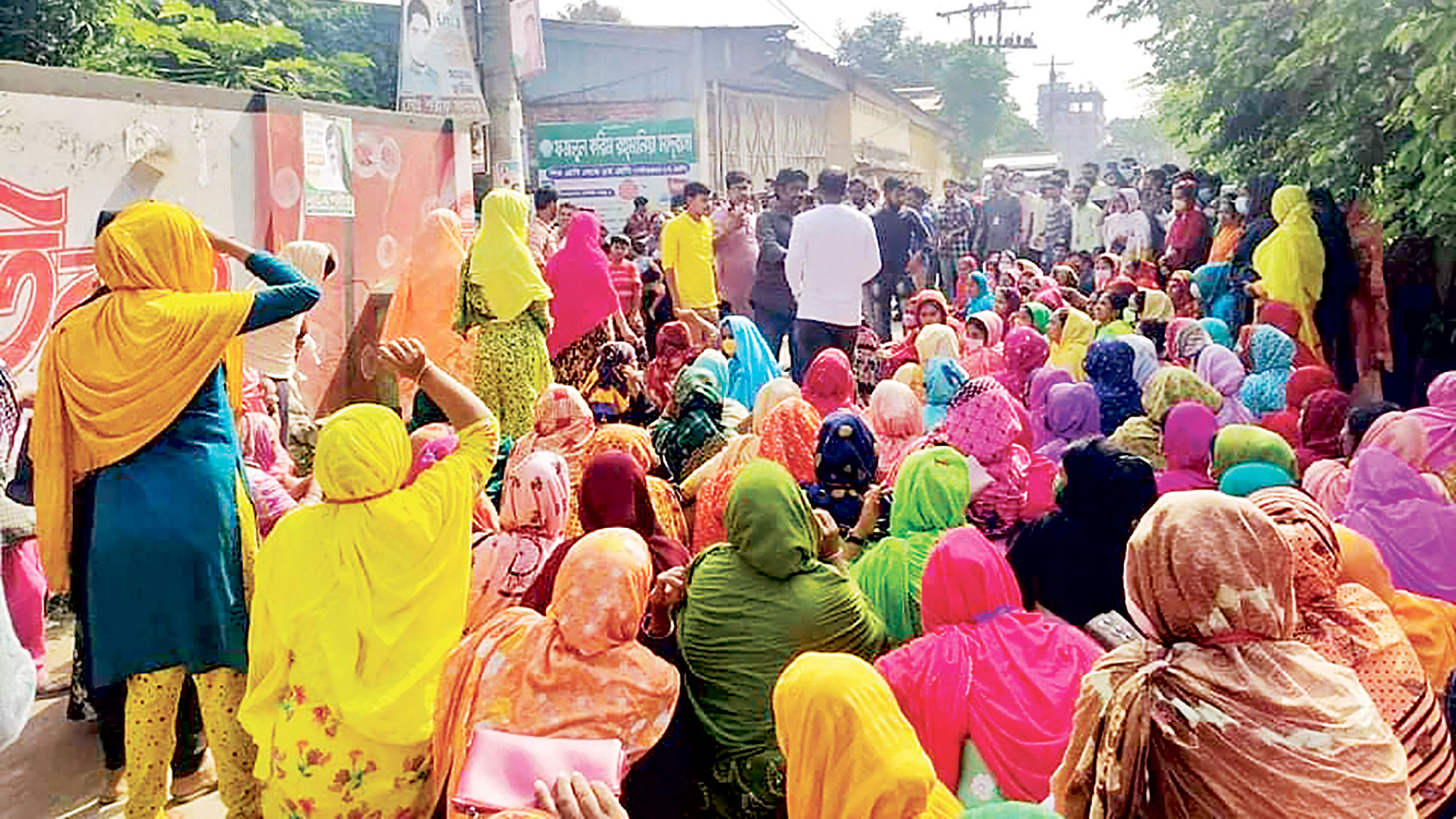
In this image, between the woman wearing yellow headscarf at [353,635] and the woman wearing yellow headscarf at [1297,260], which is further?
the woman wearing yellow headscarf at [1297,260]

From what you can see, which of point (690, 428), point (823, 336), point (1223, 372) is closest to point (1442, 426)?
point (1223, 372)

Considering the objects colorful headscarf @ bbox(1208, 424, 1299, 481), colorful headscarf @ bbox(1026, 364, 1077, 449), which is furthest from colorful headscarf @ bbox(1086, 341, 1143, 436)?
colorful headscarf @ bbox(1208, 424, 1299, 481)

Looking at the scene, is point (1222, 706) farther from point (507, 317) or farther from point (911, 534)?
point (507, 317)

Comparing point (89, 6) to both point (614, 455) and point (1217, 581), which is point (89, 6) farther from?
point (1217, 581)

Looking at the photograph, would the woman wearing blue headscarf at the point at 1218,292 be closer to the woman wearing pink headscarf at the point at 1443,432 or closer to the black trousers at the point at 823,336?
the black trousers at the point at 823,336

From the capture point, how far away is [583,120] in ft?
67.8

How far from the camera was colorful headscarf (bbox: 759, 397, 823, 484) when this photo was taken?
4.41 m

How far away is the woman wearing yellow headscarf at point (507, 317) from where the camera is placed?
596 cm

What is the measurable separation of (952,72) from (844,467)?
45.4 meters

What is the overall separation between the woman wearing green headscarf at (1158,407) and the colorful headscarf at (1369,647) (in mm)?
2190

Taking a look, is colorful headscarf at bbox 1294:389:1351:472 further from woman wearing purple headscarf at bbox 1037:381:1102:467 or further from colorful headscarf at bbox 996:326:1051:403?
colorful headscarf at bbox 996:326:1051:403

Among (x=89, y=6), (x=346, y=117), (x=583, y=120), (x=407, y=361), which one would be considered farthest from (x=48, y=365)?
(x=583, y=120)

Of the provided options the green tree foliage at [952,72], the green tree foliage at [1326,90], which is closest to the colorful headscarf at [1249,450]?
the green tree foliage at [1326,90]

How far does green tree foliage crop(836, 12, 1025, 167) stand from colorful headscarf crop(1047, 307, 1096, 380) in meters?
37.1
